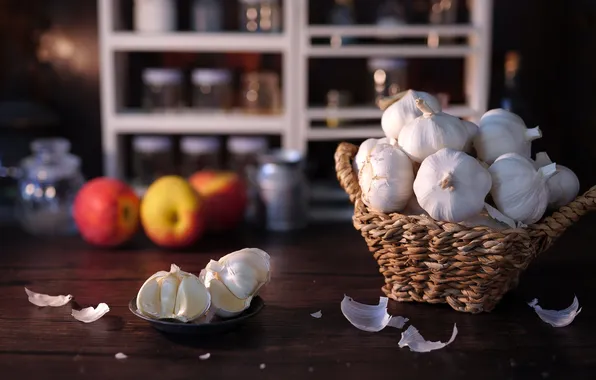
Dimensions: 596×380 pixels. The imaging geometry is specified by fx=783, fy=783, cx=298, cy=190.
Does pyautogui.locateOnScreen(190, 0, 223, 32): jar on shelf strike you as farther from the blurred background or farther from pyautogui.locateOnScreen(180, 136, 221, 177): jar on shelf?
pyautogui.locateOnScreen(180, 136, 221, 177): jar on shelf

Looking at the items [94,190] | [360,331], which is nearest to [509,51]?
[94,190]

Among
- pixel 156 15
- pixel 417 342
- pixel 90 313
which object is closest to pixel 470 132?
pixel 417 342

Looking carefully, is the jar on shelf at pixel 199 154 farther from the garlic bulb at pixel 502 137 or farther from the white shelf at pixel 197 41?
the garlic bulb at pixel 502 137

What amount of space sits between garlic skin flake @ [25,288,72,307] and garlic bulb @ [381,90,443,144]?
1.53ft

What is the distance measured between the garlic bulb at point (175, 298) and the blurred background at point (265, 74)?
759mm

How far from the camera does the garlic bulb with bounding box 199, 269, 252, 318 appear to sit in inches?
34.7

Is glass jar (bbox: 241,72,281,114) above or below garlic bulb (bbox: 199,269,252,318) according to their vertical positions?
above

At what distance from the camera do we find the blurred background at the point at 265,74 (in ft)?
5.43

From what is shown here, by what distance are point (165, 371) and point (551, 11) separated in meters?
1.51

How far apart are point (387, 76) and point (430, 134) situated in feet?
2.86

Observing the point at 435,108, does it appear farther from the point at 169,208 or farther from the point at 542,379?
the point at 169,208

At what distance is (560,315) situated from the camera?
939 mm

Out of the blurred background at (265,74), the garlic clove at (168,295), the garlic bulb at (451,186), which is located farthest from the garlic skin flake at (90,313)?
the blurred background at (265,74)

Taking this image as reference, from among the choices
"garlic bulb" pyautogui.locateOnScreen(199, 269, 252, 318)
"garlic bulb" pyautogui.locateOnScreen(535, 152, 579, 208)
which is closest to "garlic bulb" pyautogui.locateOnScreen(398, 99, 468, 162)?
"garlic bulb" pyautogui.locateOnScreen(535, 152, 579, 208)
